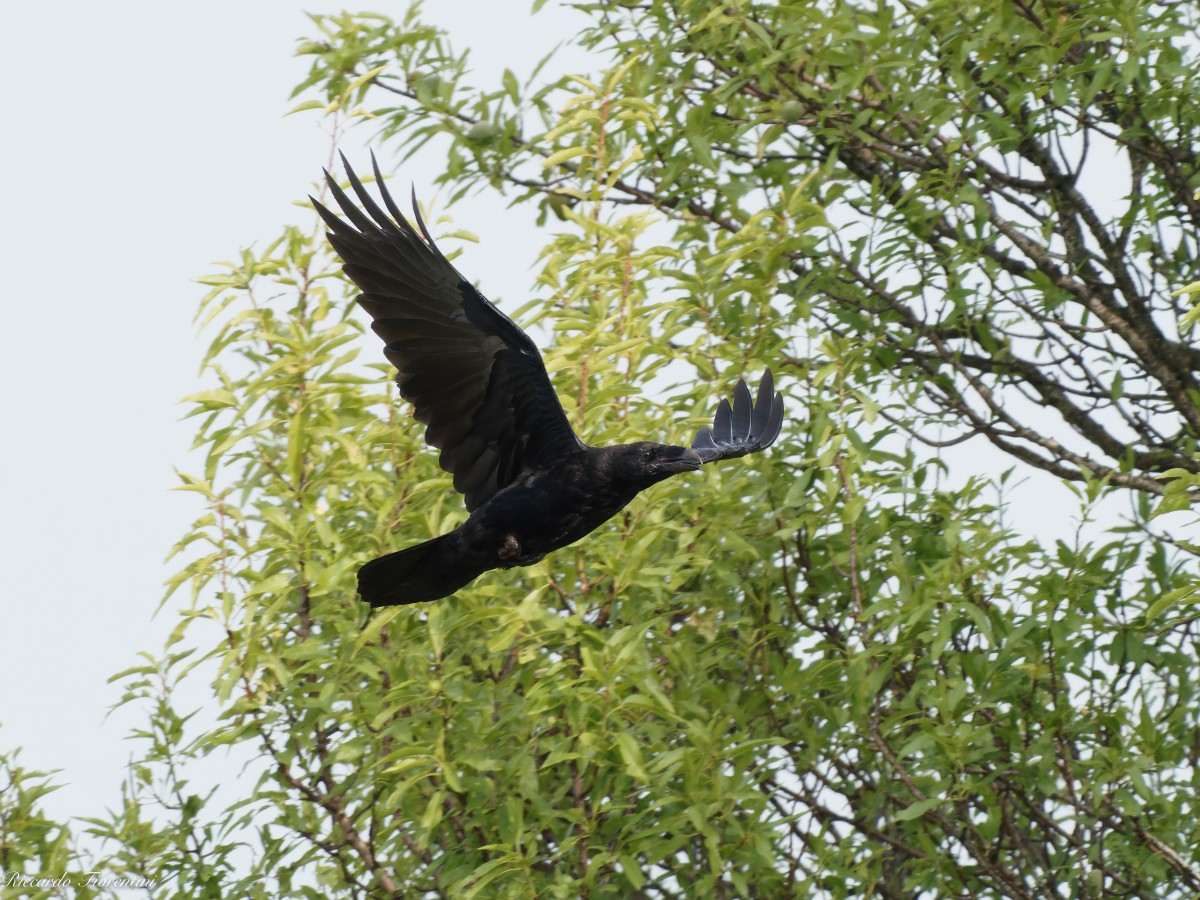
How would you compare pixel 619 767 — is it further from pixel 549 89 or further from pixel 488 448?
pixel 549 89

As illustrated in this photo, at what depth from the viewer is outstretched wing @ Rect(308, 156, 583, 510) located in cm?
524

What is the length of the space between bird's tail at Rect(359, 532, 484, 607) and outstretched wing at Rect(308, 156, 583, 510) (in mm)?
388

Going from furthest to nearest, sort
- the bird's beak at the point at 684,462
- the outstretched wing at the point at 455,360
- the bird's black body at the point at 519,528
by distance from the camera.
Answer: the outstretched wing at the point at 455,360 → the bird's black body at the point at 519,528 → the bird's beak at the point at 684,462

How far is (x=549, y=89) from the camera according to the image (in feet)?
21.7

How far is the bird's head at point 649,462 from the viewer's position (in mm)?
4805

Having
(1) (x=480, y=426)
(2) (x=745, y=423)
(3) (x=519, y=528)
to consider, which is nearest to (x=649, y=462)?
(3) (x=519, y=528)

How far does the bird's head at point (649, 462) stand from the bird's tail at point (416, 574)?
614 millimetres

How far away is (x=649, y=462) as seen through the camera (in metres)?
4.84

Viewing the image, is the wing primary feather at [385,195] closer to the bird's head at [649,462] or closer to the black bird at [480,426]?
the black bird at [480,426]

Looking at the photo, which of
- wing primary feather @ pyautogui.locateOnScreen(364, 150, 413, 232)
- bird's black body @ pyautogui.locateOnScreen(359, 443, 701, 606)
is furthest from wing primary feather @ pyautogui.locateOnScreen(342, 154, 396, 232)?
bird's black body @ pyautogui.locateOnScreen(359, 443, 701, 606)

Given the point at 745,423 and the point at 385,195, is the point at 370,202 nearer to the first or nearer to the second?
the point at 385,195

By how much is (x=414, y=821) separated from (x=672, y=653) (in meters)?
1.05

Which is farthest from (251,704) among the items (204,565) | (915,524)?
(915,524)

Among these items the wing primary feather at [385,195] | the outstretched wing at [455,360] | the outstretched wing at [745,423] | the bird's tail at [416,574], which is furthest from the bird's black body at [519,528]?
the wing primary feather at [385,195]
